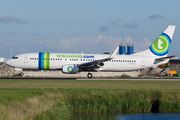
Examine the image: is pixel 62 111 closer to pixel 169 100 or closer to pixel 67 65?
pixel 169 100

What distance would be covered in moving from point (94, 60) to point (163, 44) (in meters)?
13.4

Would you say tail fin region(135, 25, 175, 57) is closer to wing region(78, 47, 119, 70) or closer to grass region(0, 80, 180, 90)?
wing region(78, 47, 119, 70)

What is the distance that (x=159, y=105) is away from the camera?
22.5 meters

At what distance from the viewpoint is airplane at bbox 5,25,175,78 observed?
44969mm

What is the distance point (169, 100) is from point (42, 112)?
11615 millimetres

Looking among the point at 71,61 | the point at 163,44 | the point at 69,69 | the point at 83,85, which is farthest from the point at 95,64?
the point at 83,85

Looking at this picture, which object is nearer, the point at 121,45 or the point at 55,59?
the point at 55,59

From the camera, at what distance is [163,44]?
161 feet

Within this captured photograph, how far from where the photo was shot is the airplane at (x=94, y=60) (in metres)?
45.0

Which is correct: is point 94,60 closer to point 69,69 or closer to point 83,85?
point 69,69

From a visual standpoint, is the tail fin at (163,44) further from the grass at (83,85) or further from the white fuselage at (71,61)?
the grass at (83,85)

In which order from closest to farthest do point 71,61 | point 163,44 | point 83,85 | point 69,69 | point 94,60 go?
point 83,85
point 69,69
point 71,61
point 94,60
point 163,44

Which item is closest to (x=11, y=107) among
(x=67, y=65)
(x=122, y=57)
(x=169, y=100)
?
(x=169, y=100)

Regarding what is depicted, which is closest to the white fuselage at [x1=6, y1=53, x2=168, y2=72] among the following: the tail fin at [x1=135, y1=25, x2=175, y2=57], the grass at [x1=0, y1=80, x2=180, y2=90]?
the tail fin at [x1=135, y1=25, x2=175, y2=57]
